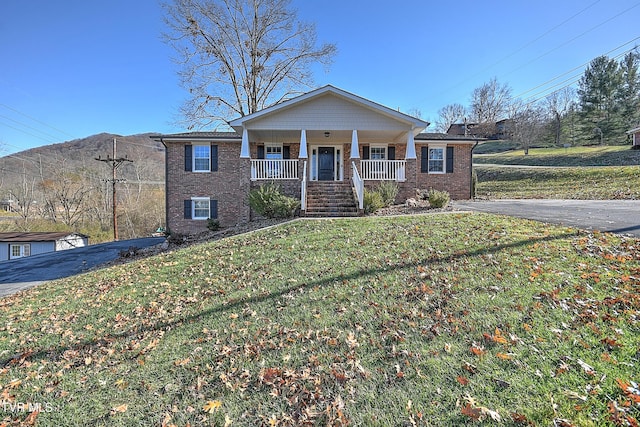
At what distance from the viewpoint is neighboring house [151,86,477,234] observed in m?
13.4

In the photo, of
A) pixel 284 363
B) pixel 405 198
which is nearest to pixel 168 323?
pixel 284 363

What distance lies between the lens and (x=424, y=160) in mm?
16703

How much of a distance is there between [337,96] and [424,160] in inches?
247

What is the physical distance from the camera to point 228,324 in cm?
428

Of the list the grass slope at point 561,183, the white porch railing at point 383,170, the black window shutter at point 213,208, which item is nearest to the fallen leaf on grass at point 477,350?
the white porch railing at point 383,170

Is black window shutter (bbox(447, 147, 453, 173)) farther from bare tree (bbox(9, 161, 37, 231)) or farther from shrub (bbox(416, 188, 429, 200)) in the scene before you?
bare tree (bbox(9, 161, 37, 231))

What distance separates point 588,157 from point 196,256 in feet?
116

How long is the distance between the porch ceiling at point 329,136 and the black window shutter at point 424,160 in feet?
4.24

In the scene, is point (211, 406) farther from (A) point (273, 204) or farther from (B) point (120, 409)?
(A) point (273, 204)

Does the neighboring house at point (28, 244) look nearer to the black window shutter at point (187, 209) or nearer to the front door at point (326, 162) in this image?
the black window shutter at point (187, 209)

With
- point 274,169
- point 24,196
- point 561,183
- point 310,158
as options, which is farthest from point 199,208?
point 24,196

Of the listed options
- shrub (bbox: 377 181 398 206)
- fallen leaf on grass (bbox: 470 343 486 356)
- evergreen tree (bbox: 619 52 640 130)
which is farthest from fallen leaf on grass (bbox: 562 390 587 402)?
evergreen tree (bbox: 619 52 640 130)

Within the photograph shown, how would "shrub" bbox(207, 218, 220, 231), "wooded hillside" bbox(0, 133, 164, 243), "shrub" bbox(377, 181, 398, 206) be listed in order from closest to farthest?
"shrub" bbox(377, 181, 398, 206), "shrub" bbox(207, 218, 220, 231), "wooded hillside" bbox(0, 133, 164, 243)

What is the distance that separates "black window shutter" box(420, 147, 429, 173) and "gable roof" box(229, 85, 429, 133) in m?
3.46
